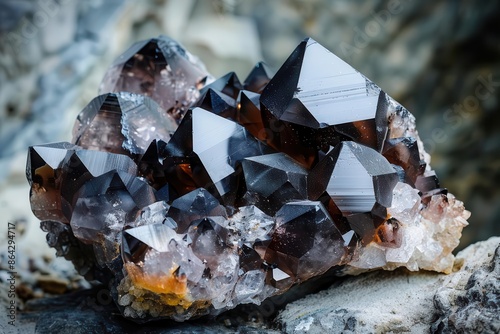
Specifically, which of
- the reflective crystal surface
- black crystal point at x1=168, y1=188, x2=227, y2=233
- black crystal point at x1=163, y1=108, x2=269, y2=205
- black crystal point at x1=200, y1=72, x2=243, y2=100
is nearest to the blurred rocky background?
the reflective crystal surface

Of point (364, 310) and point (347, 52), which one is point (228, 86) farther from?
point (347, 52)

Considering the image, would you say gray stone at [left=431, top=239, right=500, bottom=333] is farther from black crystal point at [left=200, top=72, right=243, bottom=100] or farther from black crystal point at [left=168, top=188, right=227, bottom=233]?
black crystal point at [left=200, top=72, right=243, bottom=100]

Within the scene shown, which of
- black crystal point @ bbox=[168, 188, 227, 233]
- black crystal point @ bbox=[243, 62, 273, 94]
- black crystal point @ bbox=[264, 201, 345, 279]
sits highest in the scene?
black crystal point @ bbox=[243, 62, 273, 94]

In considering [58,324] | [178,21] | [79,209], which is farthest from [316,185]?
[178,21]

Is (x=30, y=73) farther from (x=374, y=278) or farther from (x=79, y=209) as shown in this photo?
(x=374, y=278)

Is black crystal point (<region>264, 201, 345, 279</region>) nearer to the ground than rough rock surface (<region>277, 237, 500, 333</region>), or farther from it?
farther from it

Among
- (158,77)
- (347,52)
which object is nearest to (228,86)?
(158,77)
